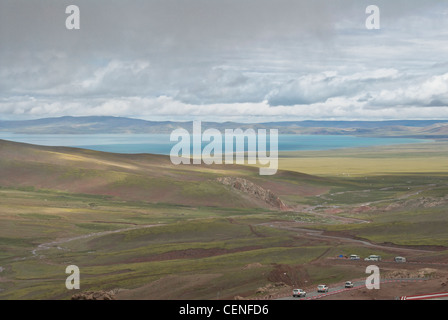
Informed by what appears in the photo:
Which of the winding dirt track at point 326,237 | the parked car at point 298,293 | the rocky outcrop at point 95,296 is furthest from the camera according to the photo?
the winding dirt track at point 326,237

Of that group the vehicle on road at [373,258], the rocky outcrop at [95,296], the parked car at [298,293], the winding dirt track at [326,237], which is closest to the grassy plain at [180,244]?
the winding dirt track at [326,237]

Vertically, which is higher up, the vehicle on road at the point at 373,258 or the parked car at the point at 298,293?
the parked car at the point at 298,293

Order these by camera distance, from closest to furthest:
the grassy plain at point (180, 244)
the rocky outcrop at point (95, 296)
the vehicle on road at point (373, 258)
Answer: the rocky outcrop at point (95, 296)
the grassy plain at point (180, 244)
the vehicle on road at point (373, 258)

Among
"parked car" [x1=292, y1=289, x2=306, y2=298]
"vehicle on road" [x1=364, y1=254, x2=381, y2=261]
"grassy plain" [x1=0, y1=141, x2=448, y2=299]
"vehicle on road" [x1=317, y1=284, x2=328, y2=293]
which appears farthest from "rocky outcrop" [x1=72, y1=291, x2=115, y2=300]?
"vehicle on road" [x1=364, y1=254, x2=381, y2=261]

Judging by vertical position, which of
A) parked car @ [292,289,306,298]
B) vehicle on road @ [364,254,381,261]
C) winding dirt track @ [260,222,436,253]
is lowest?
winding dirt track @ [260,222,436,253]

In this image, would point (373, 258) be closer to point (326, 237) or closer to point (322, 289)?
point (326, 237)

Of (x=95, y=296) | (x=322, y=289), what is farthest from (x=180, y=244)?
(x=322, y=289)

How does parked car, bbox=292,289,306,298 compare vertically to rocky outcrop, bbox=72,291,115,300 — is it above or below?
above

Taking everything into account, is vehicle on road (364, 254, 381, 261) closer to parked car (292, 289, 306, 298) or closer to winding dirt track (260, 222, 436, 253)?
winding dirt track (260, 222, 436, 253)

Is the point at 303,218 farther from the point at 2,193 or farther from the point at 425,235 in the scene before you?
the point at 2,193

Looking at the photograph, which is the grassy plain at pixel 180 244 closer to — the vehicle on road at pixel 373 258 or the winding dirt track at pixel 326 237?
the winding dirt track at pixel 326 237
